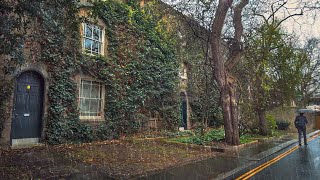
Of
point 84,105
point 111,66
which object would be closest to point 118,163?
point 84,105

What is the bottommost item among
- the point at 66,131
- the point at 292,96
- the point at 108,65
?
the point at 66,131

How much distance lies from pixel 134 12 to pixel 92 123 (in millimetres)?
7118

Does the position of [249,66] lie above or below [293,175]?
above

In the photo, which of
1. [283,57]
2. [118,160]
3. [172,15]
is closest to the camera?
[118,160]

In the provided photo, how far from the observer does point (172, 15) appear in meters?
11.8

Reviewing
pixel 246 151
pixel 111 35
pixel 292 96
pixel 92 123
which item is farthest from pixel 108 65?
pixel 292 96

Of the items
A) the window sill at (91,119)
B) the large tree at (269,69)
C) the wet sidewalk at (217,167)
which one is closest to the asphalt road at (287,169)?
the wet sidewalk at (217,167)

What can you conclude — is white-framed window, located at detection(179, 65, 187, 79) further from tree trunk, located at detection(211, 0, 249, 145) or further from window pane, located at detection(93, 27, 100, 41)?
window pane, located at detection(93, 27, 100, 41)

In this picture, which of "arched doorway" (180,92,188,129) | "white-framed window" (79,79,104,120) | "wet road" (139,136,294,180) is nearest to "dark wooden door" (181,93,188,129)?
"arched doorway" (180,92,188,129)

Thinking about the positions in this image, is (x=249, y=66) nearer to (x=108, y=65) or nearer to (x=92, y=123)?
(x=108, y=65)

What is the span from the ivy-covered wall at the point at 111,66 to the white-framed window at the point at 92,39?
17.9 inches

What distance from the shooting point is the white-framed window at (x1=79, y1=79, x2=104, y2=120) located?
38.3 feet

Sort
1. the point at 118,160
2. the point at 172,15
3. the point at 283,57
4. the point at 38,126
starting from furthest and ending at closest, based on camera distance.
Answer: the point at 283,57
the point at 172,15
the point at 38,126
the point at 118,160

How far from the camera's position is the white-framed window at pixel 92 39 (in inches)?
472
